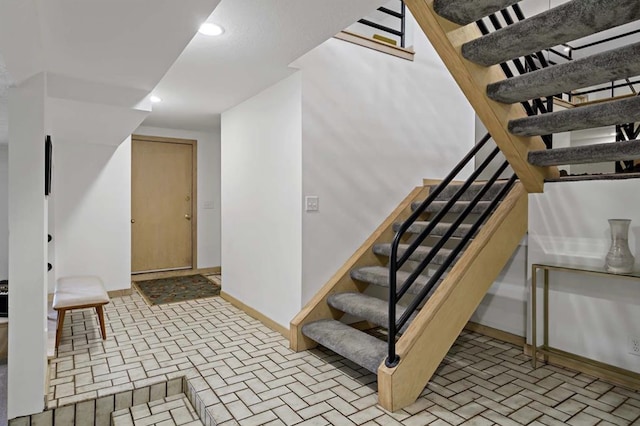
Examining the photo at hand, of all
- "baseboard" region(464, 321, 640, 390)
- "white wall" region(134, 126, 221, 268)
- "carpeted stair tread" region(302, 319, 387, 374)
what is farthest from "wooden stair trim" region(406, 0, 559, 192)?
"white wall" region(134, 126, 221, 268)

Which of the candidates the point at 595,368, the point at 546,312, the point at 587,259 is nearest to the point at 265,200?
the point at 546,312

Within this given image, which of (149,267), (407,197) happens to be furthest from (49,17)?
(149,267)

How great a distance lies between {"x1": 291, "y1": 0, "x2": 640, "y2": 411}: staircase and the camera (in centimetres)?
175

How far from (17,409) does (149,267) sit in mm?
3636

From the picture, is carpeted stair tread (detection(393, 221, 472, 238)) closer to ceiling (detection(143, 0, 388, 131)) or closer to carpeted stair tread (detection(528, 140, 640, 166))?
carpeted stair tread (detection(528, 140, 640, 166))

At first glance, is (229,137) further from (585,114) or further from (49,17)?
(585,114)

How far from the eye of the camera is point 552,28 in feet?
5.51

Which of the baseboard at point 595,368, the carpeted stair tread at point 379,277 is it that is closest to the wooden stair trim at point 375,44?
the carpeted stair tread at point 379,277

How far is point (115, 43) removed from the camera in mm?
1908

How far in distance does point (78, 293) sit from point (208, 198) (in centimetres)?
290

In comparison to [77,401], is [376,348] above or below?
above

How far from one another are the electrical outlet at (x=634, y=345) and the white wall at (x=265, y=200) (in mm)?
2257

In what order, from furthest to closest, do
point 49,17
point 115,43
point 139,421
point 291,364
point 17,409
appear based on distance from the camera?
point 291,364 < point 139,421 < point 17,409 < point 115,43 < point 49,17

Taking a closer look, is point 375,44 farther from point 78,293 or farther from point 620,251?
point 78,293
